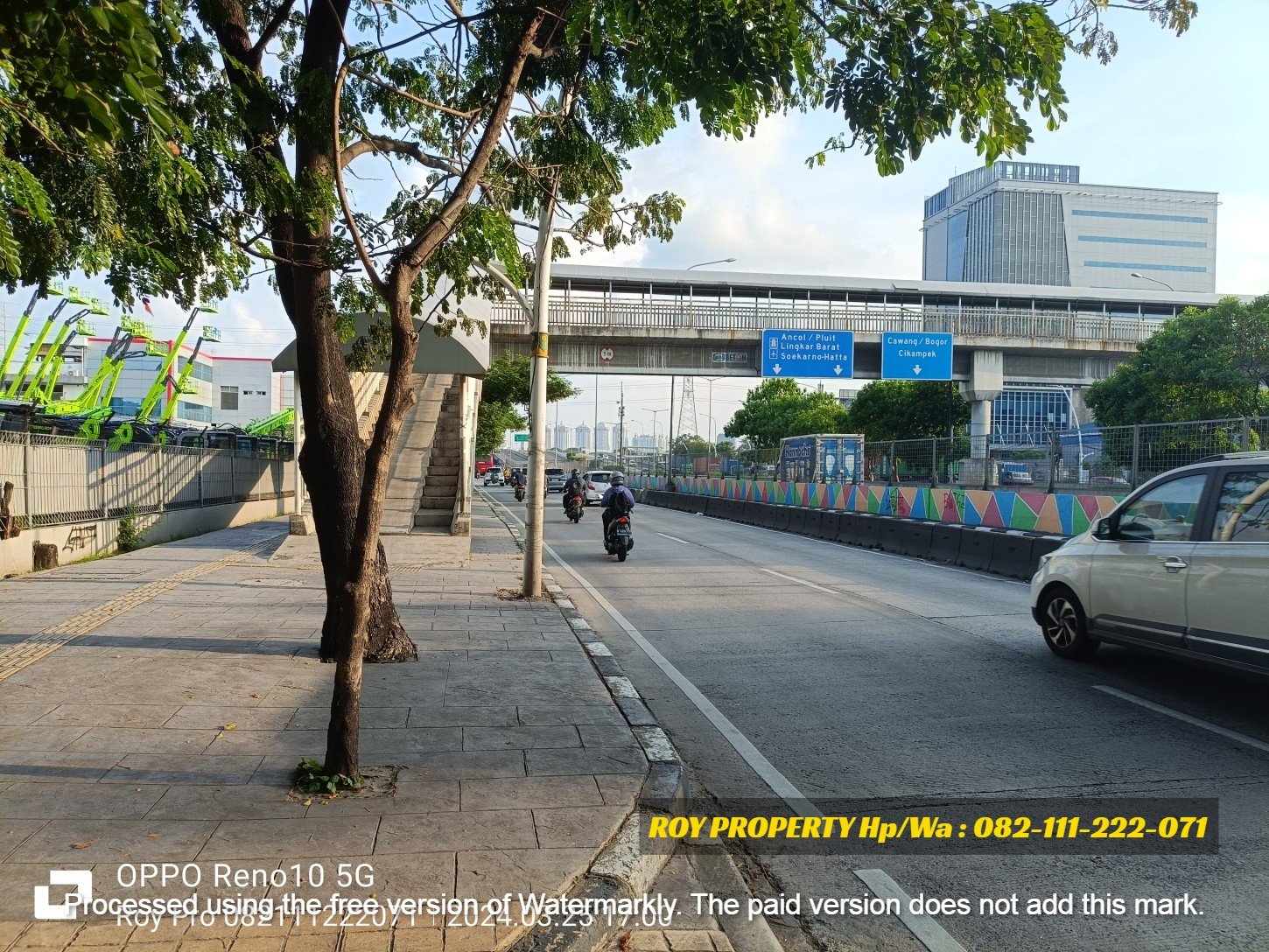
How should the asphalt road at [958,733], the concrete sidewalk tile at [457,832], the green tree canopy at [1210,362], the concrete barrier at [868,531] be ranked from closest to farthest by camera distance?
the asphalt road at [958,733] → the concrete sidewalk tile at [457,832] → the concrete barrier at [868,531] → the green tree canopy at [1210,362]

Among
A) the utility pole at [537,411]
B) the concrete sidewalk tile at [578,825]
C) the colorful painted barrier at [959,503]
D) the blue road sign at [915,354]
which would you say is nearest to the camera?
the concrete sidewalk tile at [578,825]

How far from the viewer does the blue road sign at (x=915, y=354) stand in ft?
102

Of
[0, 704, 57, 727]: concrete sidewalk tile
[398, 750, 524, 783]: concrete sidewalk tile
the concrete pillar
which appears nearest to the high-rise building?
the concrete pillar

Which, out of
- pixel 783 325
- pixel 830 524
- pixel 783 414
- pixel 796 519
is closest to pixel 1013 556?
pixel 830 524

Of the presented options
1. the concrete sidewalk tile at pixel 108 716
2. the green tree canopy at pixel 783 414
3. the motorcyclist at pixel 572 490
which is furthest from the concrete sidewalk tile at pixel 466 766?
the green tree canopy at pixel 783 414

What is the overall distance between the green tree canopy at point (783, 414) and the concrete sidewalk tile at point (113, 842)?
78.0 meters

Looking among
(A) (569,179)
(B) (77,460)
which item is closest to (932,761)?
(A) (569,179)

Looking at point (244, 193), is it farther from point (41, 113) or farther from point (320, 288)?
point (41, 113)

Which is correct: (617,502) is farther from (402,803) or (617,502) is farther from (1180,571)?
(402,803)

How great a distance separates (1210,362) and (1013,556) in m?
26.2

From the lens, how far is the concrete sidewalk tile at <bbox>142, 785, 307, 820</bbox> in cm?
449

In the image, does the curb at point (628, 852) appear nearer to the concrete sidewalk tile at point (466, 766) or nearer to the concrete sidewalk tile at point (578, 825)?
the concrete sidewalk tile at point (578, 825)

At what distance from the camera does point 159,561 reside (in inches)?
568

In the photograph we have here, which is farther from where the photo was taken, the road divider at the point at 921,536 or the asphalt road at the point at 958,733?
the road divider at the point at 921,536
